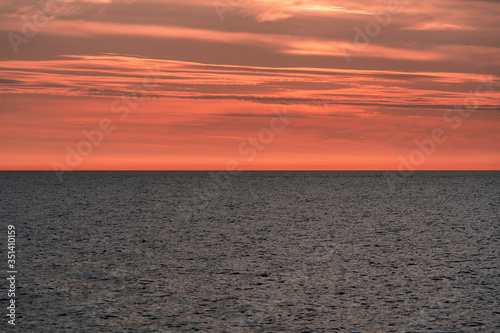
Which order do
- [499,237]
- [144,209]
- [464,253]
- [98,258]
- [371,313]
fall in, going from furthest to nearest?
1. [144,209]
2. [499,237]
3. [464,253]
4. [98,258]
5. [371,313]

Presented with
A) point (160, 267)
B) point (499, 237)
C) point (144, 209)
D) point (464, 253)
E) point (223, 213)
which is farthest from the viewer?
point (144, 209)

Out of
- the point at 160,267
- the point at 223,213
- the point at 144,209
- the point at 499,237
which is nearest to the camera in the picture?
the point at 160,267

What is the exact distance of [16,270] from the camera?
82.1 ft

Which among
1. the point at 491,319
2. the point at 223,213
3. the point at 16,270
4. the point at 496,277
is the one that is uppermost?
the point at 223,213

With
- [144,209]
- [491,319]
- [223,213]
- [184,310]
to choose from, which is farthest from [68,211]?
[491,319]

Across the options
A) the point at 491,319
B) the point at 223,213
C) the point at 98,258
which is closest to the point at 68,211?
the point at 223,213

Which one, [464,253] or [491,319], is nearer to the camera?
[491,319]

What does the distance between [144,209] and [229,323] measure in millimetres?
49425

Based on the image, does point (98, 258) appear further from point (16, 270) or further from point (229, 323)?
point (229, 323)

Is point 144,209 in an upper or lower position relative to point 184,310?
upper

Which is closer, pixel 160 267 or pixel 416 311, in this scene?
pixel 416 311

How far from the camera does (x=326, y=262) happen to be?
2819cm

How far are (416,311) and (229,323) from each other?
6065mm

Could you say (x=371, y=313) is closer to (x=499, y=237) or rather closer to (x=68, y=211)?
(x=499, y=237)
